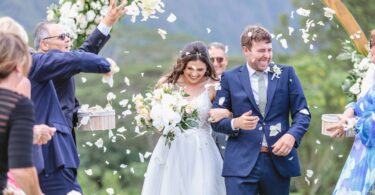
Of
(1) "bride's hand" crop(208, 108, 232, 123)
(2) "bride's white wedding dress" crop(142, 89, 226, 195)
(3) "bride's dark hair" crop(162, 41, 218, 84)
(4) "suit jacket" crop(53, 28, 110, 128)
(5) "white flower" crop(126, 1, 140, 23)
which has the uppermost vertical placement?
(5) "white flower" crop(126, 1, 140, 23)

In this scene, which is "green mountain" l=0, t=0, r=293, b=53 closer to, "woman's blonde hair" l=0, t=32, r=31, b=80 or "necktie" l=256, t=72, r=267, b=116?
"necktie" l=256, t=72, r=267, b=116

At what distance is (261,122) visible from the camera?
25.8 feet

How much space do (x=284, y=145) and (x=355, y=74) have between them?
5.17 ft

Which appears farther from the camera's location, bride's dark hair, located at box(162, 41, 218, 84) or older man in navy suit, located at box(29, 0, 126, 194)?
bride's dark hair, located at box(162, 41, 218, 84)

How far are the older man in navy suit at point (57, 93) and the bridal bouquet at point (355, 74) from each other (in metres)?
2.47

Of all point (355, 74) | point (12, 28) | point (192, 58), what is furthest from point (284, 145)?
point (12, 28)

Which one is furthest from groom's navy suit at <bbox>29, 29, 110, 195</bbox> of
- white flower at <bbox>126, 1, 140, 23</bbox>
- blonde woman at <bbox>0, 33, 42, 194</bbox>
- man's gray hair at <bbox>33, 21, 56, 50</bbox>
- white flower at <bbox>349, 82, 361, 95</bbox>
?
white flower at <bbox>349, 82, 361, 95</bbox>

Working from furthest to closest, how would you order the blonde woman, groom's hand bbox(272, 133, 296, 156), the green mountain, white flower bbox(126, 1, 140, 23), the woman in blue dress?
the green mountain
white flower bbox(126, 1, 140, 23)
groom's hand bbox(272, 133, 296, 156)
the woman in blue dress
the blonde woman

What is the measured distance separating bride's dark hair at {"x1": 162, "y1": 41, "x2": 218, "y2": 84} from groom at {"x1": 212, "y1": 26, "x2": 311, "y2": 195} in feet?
1.83

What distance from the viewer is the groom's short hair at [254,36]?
788 cm

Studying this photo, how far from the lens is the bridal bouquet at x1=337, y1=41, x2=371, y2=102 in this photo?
344 inches

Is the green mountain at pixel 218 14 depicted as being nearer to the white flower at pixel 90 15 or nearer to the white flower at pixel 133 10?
the white flower at pixel 90 15

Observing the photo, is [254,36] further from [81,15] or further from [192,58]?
[81,15]

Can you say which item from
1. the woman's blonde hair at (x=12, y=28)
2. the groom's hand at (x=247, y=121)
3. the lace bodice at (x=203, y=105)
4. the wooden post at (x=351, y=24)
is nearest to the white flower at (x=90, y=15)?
the lace bodice at (x=203, y=105)
